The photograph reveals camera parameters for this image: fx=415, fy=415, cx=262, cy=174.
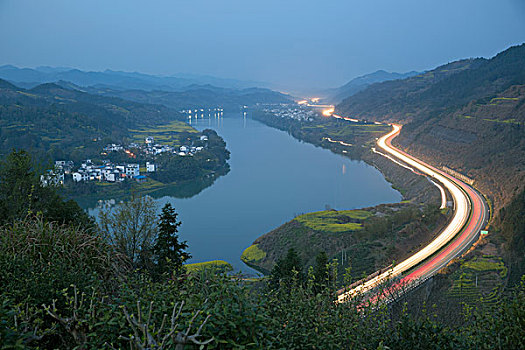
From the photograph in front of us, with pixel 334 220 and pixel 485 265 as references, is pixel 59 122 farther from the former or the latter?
pixel 485 265

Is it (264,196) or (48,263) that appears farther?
(264,196)

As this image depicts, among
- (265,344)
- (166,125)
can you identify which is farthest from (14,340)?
(166,125)

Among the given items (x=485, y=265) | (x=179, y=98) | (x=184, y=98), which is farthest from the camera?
(x=184, y=98)

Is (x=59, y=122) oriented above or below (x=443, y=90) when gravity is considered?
below

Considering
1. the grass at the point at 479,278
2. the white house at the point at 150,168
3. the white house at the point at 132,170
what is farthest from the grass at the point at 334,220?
the white house at the point at 150,168

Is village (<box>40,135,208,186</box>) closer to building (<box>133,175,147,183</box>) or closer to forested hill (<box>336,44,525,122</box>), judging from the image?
building (<box>133,175,147,183</box>)

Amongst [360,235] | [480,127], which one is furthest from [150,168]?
[480,127]

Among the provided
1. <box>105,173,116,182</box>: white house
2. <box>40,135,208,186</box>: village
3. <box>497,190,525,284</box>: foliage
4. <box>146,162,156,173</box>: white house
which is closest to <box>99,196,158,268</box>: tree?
<box>497,190,525,284</box>: foliage
